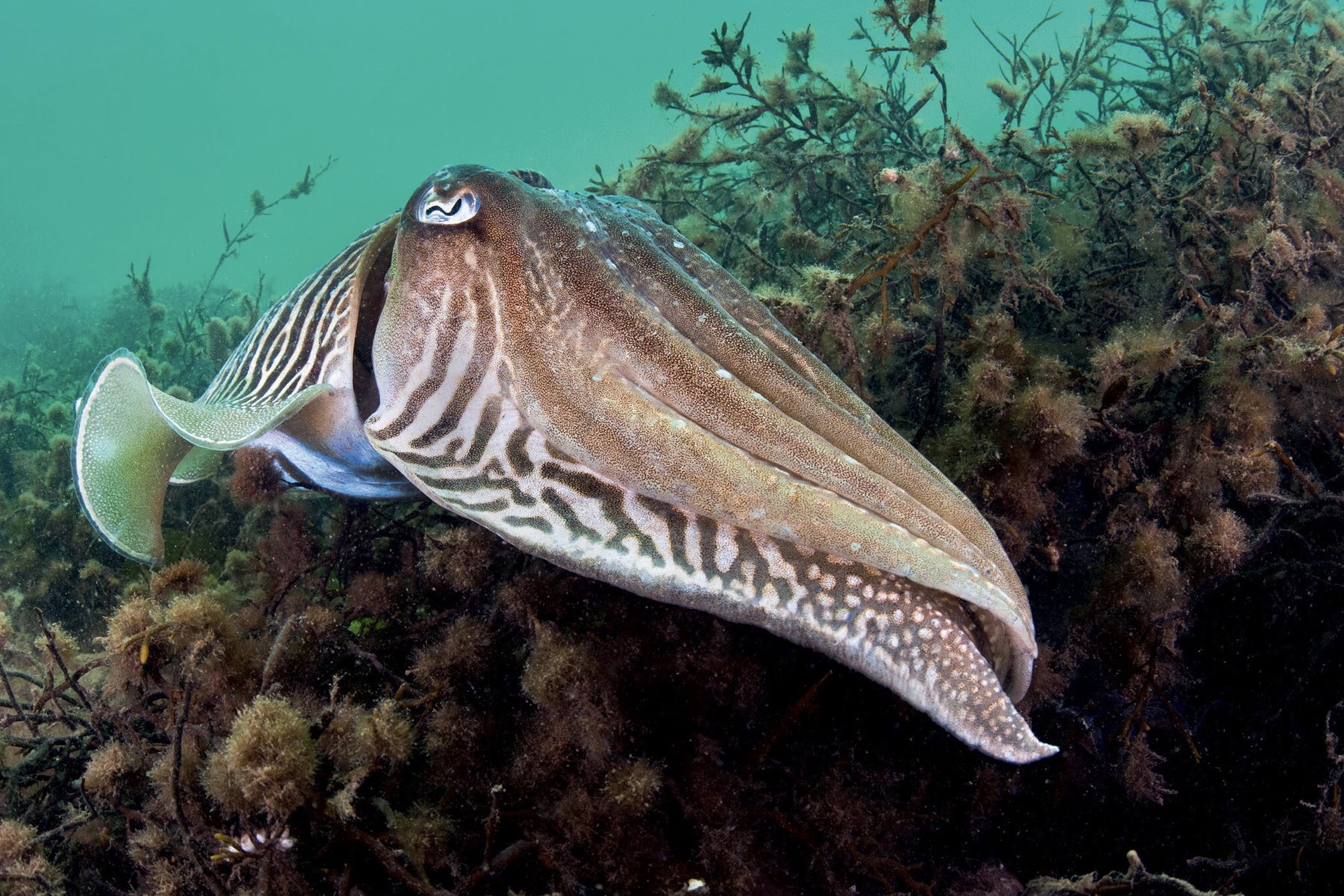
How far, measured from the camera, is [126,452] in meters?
2.76

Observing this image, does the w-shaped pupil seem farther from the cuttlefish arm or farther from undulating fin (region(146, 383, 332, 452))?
undulating fin (region(146, 383, 332, 452))

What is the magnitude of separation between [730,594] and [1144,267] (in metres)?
3.19

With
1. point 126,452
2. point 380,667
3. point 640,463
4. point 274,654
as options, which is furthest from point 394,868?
point 126,452

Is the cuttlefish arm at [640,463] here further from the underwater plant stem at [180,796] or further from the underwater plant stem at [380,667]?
the underwater plant stem at [180,796]

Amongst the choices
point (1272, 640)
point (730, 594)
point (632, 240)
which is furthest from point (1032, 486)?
point (632, 240)

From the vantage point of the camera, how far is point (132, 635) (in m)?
2.42

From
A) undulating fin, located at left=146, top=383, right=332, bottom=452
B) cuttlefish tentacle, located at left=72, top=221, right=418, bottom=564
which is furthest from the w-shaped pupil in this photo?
undulating fin, located at left=146, top=383, right=332, bottom=452

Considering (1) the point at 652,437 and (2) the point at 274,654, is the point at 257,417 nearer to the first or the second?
A: (2) the point at 274,654

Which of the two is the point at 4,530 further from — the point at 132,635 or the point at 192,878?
the point at 192,878

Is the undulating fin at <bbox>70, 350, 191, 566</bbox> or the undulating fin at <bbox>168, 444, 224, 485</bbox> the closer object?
the undulating fin at <bbox>70, 350, 191, 566</bbox>

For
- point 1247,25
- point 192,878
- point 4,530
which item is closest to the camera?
point 192,878

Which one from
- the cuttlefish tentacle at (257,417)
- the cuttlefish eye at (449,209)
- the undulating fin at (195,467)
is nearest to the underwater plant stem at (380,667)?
the cuttlefish tentacle at (257,417)

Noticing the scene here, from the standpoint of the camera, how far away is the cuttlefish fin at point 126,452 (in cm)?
264

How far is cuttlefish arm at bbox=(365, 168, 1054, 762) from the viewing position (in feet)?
5.84
